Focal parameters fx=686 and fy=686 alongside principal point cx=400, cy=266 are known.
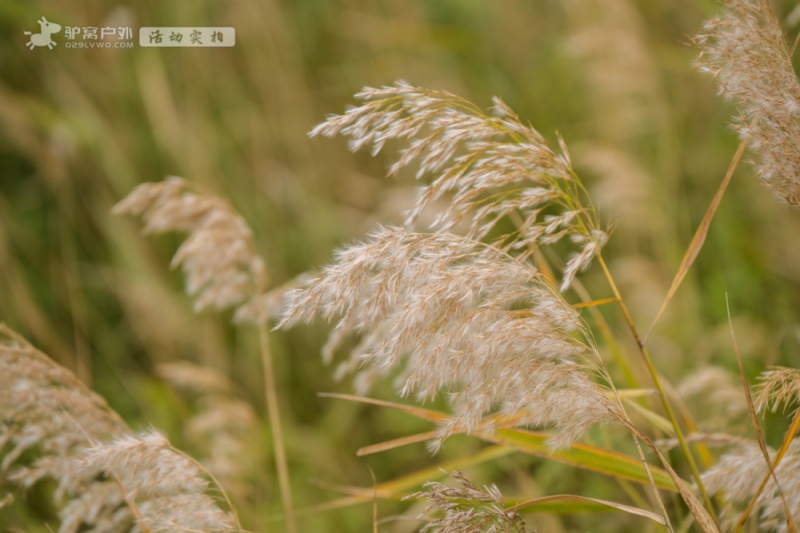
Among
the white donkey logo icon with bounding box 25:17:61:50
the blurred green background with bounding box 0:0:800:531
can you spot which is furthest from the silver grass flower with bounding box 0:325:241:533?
the white donkey logo icon with bounding box 25:17:61:50

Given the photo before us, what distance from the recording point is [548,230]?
1.09m

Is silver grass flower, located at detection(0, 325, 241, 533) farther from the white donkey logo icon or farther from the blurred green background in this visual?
the white donkey logo icon

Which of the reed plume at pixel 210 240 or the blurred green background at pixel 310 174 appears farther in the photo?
the blurred green background at pixel 310 174

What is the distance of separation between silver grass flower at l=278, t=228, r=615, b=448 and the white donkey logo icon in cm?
241

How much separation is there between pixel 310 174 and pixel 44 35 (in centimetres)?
126

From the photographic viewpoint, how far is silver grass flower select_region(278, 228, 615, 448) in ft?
3.33

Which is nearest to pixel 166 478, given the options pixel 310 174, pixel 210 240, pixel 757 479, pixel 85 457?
pixel 85 457

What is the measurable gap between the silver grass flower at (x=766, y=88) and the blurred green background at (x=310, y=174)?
1315 mm

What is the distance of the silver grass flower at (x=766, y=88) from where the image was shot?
1.06 metres

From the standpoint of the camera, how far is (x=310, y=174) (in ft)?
10.9

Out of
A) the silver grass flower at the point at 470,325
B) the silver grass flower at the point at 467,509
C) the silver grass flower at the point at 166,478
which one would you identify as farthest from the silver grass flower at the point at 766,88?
the silver grass flower at the point at 166,478

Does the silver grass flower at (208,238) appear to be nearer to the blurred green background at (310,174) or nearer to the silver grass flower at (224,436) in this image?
the silver grass flower at (224,436)

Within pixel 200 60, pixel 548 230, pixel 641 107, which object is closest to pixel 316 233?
pixel 200 60

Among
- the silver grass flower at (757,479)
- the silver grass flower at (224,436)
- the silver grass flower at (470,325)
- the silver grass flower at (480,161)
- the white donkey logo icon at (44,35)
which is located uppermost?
the white donkey logo icon at (44,35)
